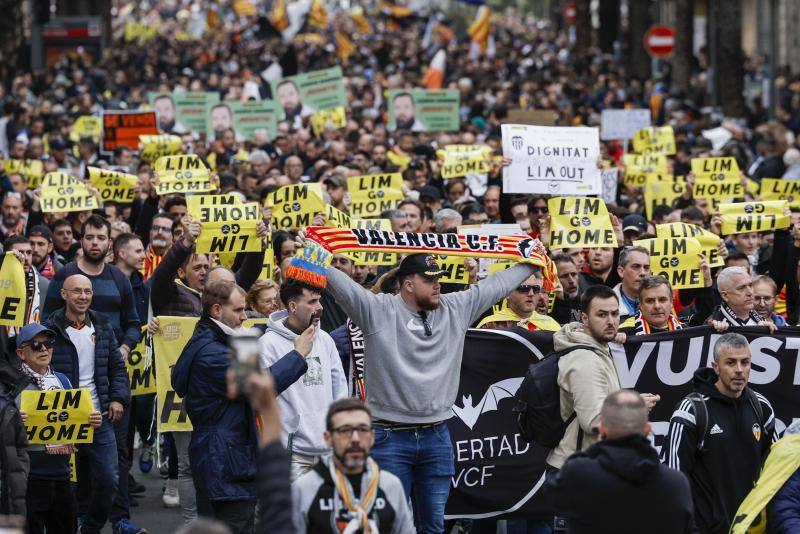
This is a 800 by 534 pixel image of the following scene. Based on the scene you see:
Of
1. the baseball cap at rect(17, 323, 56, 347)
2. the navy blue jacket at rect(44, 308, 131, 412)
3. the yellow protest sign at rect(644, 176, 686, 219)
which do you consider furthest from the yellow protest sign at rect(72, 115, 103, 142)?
the baseball cap at rect(17, 323, 56, 347)

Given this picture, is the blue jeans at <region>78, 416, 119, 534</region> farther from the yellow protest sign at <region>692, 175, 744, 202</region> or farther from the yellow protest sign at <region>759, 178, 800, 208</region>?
the yellow protest sign at <region>759, 178, 800, 208</region>

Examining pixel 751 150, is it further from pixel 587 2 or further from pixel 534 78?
pixel 587 2

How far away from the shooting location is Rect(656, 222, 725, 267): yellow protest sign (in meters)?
11.6

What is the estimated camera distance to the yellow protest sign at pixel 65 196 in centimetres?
1470

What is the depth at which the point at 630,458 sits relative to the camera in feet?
21.2

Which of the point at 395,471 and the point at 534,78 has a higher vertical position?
the point at 534,78

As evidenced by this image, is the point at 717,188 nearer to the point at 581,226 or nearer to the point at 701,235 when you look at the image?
the point at 701,235

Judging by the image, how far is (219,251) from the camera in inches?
474

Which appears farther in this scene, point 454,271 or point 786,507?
point 454,271

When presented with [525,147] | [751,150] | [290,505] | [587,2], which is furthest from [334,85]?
[587,2]

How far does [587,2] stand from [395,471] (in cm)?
4254

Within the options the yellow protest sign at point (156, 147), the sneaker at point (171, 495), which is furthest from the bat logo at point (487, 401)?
the yellow protest sign at point (156, 147)

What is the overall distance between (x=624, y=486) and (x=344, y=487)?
1.08 metres

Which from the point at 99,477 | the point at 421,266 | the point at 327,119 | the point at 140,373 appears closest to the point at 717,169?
the point at 140,373
